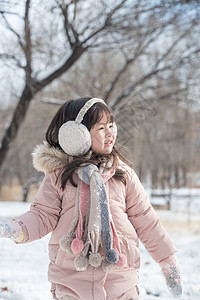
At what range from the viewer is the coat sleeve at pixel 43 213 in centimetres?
166

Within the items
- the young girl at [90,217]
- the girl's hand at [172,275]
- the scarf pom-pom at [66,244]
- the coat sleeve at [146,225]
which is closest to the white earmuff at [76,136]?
the young girl at [90,217]

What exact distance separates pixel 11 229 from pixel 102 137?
24.3 inches

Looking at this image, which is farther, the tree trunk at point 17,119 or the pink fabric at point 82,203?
the tree trunk at point 17,119

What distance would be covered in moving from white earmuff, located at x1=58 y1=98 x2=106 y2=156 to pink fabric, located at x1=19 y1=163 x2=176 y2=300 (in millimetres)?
156

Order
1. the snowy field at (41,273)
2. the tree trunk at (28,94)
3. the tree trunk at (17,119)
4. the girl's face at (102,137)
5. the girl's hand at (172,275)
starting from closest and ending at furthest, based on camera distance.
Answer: the girl's hand at (172,275) → the girl's face at (102,137) → the snowy field at (41,273) → the tree trunk at (28,94) → the tree trunk at (17,119)

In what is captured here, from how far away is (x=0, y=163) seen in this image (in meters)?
6.44

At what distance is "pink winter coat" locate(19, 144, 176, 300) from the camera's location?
1606 mm

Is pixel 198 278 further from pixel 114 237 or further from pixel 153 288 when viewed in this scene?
pixel 114 237

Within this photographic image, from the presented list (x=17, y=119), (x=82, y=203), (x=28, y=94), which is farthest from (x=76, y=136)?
(x=17, y=119)

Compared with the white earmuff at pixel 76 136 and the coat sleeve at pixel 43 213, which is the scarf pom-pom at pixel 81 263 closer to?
the coat sleeve at pixel 43 213

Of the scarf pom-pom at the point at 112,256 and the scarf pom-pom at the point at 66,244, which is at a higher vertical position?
the scarf pom-pom at the point at 66,244

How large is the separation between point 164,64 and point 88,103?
22.0 feet

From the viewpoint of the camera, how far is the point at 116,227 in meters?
1.70

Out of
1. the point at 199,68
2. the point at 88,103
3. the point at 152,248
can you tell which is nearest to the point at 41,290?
the point at 152,248
